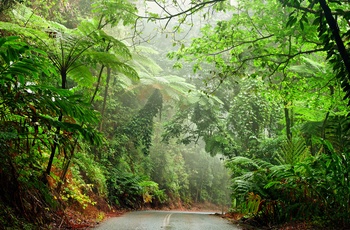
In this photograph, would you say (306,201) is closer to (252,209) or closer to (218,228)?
(252,209)

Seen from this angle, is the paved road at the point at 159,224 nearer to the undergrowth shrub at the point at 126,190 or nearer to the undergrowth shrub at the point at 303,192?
the undergrowth shrub at the point at 303,192

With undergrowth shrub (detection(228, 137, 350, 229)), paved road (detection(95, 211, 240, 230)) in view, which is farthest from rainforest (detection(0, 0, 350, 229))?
paved road (detection(95, 211, 240, 230))

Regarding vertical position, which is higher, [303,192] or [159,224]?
[303,192]

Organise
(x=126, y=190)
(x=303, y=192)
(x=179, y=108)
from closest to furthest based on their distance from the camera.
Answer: (x=303, y=192) → (x=126, y=190) → (x=179, y=108)

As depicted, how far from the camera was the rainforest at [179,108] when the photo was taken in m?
3.71

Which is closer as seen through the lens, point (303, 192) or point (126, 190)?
point (303, 192)

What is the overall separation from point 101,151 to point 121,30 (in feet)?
25.5

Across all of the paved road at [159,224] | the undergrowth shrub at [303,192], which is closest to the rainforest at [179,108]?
the undergrowth shrub at [303,192]

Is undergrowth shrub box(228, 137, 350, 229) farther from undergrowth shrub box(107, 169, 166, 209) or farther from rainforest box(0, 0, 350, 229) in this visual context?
undergrowth shrub box(107, 169, 166, 209)

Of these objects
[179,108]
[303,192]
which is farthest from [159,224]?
[179,108]

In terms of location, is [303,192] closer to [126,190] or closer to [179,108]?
[126,190]

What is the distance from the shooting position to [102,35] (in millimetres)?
6422

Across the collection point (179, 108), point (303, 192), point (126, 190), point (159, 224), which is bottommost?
point (159, 224)

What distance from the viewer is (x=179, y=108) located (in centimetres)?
1906
